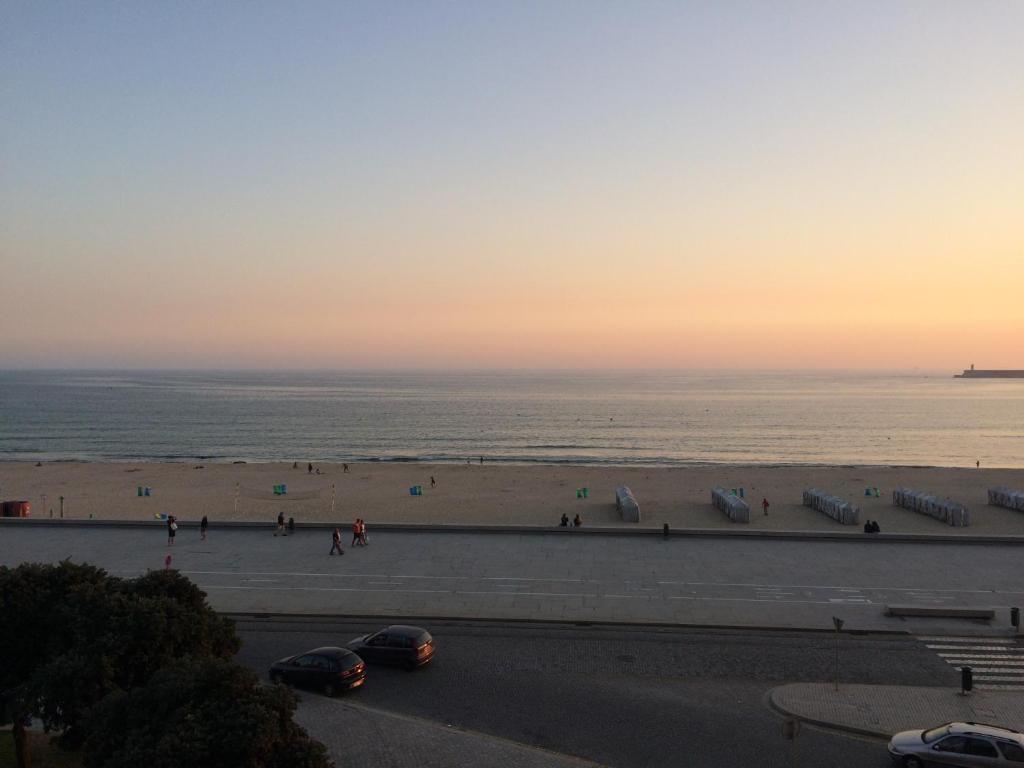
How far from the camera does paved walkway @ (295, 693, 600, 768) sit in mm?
14102

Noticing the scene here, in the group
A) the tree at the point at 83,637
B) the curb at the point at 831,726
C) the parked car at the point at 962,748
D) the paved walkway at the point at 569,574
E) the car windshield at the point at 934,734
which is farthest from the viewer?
the paved walkway at the point at 569,574

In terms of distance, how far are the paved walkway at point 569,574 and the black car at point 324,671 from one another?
538 cm

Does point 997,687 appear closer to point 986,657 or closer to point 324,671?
point 986,657

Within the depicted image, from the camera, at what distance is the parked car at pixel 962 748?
1340 centimetres

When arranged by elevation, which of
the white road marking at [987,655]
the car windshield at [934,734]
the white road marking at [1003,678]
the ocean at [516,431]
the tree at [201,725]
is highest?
the tree at [201,725]

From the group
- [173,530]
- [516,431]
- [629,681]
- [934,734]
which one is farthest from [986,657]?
[516,431]

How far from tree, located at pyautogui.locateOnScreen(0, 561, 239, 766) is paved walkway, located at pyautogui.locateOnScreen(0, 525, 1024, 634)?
9980mm

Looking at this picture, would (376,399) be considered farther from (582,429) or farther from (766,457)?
(766,457)

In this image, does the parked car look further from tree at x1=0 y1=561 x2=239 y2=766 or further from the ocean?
the ocean

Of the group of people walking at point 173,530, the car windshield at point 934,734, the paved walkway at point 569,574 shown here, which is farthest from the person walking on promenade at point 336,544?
the car windshield at point 934,734

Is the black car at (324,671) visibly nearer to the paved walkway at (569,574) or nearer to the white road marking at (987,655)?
the paved walkway at (569,574)

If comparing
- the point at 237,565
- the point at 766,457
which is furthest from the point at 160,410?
the point at 237,565

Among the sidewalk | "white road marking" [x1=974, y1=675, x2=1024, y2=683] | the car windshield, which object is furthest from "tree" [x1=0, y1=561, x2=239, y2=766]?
"white road marking" [x1=974, y1=675, x2=1024, y2=683]

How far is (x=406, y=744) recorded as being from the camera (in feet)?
48.6
